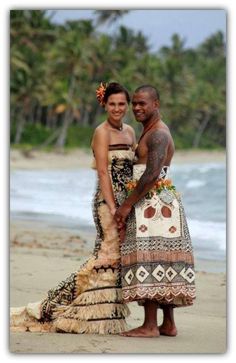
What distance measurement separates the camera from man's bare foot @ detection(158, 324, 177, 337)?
5.41 metres

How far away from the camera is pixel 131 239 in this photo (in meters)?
5.21

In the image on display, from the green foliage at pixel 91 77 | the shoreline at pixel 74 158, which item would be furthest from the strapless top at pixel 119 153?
the shoreline at pixel 74 158

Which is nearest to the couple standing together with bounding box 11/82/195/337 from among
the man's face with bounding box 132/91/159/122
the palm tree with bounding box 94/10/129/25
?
the man's face with bounding box 132/91/159/122

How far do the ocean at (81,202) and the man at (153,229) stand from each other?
1062 mm

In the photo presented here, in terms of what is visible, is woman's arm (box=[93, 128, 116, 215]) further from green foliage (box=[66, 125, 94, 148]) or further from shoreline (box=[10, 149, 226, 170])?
green foliage (box=[66, 125, 94, 148])

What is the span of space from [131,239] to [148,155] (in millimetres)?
507

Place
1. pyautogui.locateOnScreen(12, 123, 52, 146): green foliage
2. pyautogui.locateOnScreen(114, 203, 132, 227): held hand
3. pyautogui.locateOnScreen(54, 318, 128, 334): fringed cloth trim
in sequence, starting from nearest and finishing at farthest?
pyautogui.locateOnScreen(114, 203, 132, 227): held hand, pyautogui.locateOnScreen(54, 318, 128, 334): fringed cloth trim, pyautogui.locateOnScreen(12, 123, 52, 146): green foliage

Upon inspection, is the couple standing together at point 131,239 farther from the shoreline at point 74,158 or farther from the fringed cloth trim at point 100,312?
the shoreline at point 74,158

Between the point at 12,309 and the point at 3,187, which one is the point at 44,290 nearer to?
the point at 12,309

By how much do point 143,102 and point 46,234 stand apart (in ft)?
10.0

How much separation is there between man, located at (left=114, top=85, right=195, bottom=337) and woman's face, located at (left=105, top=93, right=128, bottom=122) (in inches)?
4.5

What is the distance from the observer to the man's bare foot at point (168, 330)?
5.41 m
